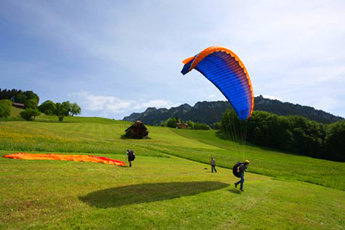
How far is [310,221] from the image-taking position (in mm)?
8070

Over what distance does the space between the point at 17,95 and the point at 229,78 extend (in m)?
185

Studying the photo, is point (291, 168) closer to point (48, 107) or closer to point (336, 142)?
point (336, 142)

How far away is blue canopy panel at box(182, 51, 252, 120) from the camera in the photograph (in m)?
13.2

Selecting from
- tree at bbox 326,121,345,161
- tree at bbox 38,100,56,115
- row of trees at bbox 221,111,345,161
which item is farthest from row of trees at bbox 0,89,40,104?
tree at bbox 326,121,345,161

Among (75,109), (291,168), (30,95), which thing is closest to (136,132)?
(291,168)

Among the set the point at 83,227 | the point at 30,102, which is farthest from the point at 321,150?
the point at 30,102

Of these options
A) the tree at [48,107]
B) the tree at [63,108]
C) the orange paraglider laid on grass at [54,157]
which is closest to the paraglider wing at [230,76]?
the orange paraglider laid on grass at [54,157]

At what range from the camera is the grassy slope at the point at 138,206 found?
606 centimetres

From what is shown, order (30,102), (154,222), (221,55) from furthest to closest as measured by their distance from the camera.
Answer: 1. (30,102)
2. (221,55)
3. (154,222)

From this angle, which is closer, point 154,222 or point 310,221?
point 154,222

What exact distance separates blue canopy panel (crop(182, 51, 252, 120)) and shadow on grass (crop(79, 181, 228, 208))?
6445 millimetres

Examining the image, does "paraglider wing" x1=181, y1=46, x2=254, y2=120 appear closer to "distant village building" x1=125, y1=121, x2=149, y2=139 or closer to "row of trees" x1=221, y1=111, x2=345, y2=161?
"distant village building" x1=125, y1=121, x2=149, y2=139

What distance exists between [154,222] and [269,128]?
81.6 m

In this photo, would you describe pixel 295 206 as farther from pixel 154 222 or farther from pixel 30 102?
pixel 30 102
